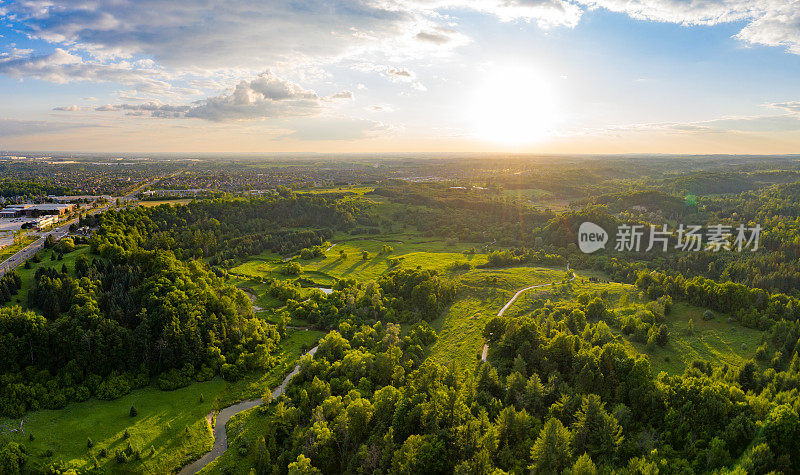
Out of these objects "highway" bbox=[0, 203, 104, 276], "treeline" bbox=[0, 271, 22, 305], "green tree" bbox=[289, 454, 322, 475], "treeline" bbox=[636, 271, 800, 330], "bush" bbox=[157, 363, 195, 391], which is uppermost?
"highway" bbox=[0, 203, 104, 276]

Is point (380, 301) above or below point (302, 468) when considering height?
above

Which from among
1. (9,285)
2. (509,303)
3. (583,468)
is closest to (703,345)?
(509,303)

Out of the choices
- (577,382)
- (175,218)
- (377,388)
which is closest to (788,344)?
(577,382)

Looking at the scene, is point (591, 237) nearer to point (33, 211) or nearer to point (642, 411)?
point (642, 411)

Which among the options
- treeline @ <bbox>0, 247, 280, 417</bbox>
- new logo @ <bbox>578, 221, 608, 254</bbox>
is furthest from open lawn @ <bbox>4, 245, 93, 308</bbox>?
new logo @ <bbox>578, 221, 608, 254</bbox>

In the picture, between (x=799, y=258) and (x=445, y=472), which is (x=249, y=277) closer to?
(x=445, y=472)

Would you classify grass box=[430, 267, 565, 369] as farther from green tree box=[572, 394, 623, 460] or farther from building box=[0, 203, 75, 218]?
building box=[0, 203, 75, 218]

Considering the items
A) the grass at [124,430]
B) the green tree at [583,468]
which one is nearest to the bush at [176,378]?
the grass at [124,430]
